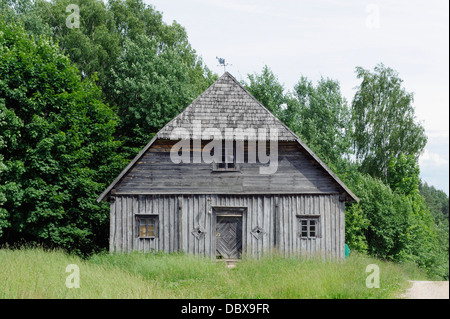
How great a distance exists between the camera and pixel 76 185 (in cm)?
2022

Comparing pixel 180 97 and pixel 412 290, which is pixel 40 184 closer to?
pixel 180 97

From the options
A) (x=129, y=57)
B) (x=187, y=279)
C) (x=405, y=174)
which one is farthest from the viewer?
(x=405, y=174)

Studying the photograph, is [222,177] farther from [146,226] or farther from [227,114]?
[146,226]

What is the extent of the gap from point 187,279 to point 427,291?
22.0 feet

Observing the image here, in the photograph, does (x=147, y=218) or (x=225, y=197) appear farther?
(x=147, y=218)

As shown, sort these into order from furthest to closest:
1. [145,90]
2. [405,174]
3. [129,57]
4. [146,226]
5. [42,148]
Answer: [405,174] → [129,57] → [145,90] → [42,148] → [146,226]

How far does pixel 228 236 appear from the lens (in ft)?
55.7

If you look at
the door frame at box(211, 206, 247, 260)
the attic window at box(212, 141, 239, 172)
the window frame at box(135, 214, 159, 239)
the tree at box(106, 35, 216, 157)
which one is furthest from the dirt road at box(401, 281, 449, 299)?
the tree at box(106, 35, 216, 157)

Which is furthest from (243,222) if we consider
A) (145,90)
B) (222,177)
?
(145,90)

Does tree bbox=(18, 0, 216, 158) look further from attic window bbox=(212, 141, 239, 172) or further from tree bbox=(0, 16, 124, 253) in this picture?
attic window bbox=(212, 141, 239, 172)

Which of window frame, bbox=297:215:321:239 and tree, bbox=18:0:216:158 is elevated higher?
tree, bbox=18:0:216:158

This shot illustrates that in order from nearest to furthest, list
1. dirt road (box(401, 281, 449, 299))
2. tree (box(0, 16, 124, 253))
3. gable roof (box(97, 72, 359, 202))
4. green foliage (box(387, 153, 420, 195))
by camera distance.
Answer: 1. dirt road (box(401, 281, 449, 299))
2. gable roof (box(97, 72, 359, 202))
3. tree (box(0, 16, 124, 253))
4. green foliage (box(387, 153, 420, 195))

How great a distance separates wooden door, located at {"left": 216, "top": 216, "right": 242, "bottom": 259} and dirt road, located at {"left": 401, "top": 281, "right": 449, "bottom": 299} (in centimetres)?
643

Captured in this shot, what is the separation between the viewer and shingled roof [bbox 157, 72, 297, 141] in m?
16.5
